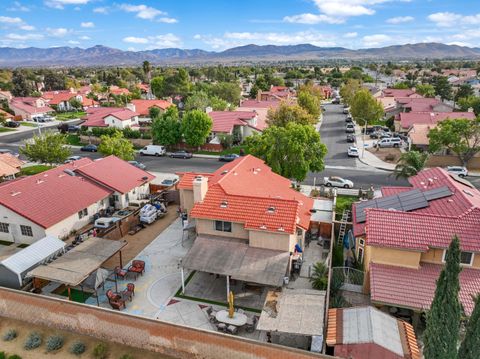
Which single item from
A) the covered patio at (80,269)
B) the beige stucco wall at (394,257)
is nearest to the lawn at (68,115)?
the covered patio at (80,269)

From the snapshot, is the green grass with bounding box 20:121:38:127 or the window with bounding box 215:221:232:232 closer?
the window with bounding box 215:221:232:232

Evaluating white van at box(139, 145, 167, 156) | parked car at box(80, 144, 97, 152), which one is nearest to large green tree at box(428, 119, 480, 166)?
white van at box(139, 145, 167, 156)

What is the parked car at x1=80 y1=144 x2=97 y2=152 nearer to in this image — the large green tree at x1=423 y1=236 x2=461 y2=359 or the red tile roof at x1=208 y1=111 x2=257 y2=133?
the red tile roof at x1=208 y1=111 x2=257 y2=133

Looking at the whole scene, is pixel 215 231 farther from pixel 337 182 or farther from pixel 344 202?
pixel 337 182

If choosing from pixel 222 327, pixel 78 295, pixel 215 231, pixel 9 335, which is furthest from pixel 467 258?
pixel 9 335

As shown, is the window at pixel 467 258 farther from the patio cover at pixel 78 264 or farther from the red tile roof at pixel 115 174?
the red tile roof at pixel 115 174

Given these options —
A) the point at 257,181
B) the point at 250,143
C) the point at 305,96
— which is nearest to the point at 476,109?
the point at 305,96
